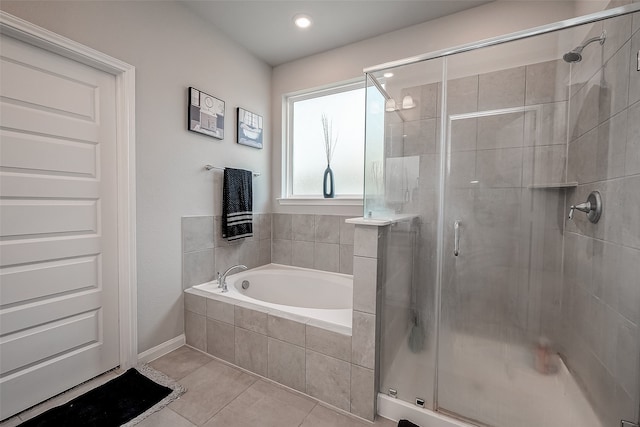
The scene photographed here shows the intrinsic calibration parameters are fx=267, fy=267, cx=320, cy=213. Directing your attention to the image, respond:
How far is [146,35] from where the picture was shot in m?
1.87

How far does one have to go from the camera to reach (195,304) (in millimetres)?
2100

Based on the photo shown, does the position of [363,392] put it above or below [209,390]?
above

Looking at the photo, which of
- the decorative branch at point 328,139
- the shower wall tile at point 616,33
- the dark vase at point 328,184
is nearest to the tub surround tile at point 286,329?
the dark vase at point 328,184

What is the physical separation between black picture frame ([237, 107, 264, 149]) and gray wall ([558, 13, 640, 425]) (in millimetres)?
2414

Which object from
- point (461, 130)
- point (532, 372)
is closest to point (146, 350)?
point (532, 372)

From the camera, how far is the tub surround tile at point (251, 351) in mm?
1760

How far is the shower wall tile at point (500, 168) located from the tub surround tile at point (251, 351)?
66.6 inches

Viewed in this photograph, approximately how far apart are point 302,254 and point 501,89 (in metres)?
2.15

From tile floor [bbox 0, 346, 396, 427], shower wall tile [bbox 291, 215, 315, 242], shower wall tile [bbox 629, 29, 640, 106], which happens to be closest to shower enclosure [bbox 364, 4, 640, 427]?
shower wall tile [bbox 629, 29, 640, 106]

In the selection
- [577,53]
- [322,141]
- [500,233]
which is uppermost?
[577,53]

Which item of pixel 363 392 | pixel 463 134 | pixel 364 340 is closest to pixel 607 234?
pixel 463 134

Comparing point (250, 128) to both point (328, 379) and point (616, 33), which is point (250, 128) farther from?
point (616, 33)

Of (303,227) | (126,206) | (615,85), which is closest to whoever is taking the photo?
(615,85)

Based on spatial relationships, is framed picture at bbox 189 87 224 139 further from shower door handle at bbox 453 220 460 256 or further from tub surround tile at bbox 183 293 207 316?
shower door handle at bbox 453 220 460 256
